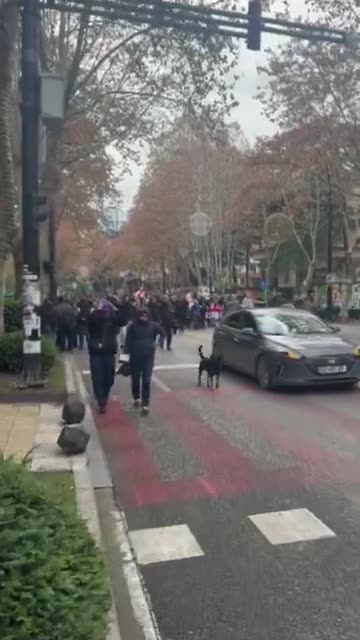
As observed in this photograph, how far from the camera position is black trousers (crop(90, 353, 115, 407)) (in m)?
10.2

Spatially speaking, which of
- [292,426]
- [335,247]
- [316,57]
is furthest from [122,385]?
[335,247]

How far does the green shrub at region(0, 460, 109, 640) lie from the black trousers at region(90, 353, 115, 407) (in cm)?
711

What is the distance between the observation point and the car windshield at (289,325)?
12945 mm

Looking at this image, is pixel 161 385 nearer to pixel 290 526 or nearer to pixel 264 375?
pixel 264 375

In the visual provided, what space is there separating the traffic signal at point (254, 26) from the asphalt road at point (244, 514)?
219 inches

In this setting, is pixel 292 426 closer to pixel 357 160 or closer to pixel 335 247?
pixel 357 160

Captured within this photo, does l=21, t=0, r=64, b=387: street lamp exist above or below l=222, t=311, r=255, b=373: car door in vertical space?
above

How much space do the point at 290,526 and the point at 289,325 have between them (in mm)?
8129

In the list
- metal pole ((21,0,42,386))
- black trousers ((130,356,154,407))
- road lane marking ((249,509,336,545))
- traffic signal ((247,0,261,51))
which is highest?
traffic signal ((247,0,261,51))

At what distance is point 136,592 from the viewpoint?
4.16 m

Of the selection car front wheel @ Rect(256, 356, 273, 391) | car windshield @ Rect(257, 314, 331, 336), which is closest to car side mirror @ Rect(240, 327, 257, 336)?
car windshield @ Rect(257, 314, 331, 336)

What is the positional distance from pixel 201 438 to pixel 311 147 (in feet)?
80.9

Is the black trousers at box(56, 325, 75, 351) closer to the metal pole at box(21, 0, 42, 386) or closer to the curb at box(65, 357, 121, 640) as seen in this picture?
the metal pole at box(21, 0, 42, 386)

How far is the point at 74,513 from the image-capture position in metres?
3.30
